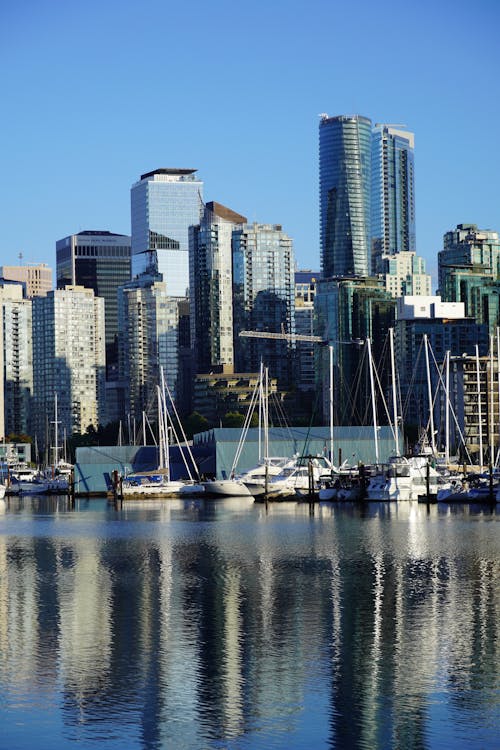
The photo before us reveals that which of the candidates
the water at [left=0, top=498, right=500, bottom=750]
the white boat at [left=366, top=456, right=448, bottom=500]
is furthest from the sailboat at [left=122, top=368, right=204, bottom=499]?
the water at [left=0, top=498, right=500, bottom=750]

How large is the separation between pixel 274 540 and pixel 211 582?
72.9 ft

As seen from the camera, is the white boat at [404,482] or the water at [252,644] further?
the white boat at [404,482]

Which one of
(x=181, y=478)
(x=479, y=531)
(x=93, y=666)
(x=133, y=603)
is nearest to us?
(x=93, y=666)

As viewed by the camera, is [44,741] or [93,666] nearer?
[44,741]

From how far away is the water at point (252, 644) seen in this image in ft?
114

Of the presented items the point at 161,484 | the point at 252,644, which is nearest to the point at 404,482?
the point at 161,484

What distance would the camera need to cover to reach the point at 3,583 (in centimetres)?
6288

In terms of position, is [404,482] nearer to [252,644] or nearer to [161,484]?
[161,484]

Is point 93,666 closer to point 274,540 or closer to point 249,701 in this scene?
point 249,701

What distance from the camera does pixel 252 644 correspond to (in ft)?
148

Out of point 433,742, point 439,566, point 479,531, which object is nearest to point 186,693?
point 433,742

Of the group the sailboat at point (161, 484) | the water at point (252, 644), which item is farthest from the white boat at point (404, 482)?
the water at point (252, 644)

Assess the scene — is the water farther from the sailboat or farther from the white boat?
the sailboat

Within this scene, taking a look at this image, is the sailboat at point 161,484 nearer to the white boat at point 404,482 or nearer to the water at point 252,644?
the white boat at point 404,482
